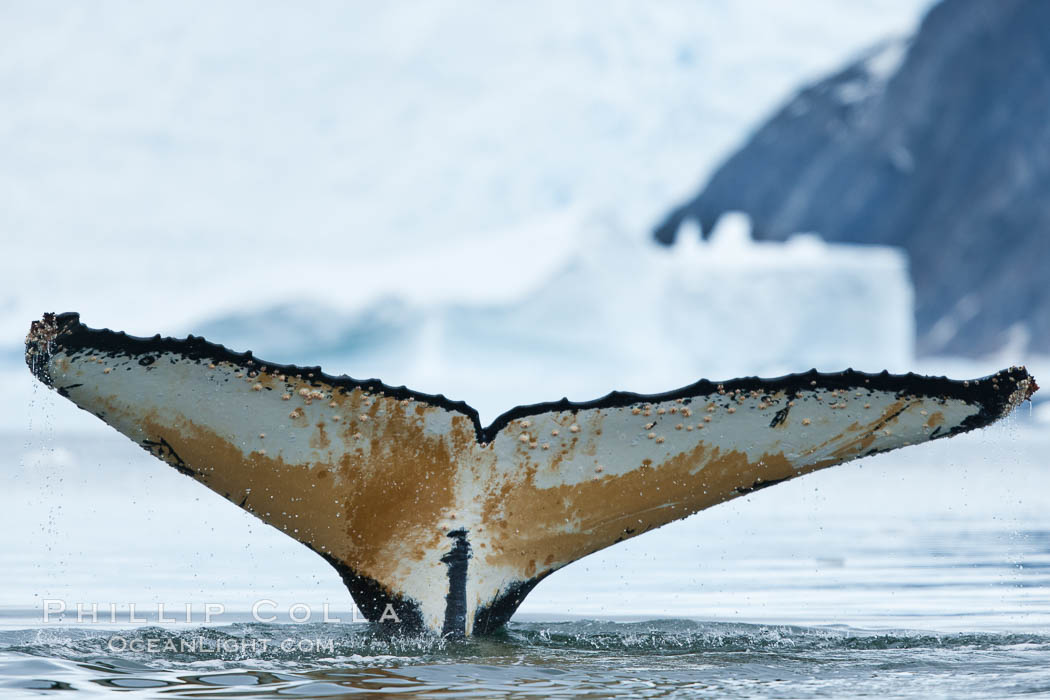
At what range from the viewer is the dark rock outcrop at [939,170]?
71562 millimetres

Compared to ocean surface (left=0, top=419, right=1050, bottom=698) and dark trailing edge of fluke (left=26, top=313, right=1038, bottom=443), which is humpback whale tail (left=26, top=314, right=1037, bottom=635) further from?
ocean surface (left=0, top=419, right=1050, bottom=698)

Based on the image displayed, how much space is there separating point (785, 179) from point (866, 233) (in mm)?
7112

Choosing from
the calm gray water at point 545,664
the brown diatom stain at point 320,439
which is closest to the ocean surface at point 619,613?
the calm gray water at point 545,664

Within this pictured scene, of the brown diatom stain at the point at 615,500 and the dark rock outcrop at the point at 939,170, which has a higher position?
the dark rock outcrop at the point at 939,170

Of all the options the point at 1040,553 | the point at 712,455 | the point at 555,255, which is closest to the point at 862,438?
the point at 712,455

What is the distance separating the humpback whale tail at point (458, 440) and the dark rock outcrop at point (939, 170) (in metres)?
67.6

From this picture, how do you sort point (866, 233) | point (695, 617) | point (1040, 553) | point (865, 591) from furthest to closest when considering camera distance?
point (866, 233) < point (1040, 553) < point (865, 591) < point (695, 617)

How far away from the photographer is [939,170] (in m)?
78.7

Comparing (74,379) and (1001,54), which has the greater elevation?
(1001,54)

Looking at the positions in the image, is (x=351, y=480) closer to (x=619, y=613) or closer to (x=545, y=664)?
(x=545, y=664)

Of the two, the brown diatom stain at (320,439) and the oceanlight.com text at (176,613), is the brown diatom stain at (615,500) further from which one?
the oceanlight.com text at (176,613)

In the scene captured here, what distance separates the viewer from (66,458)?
954 inches

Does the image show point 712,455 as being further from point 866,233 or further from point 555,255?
point 866,233

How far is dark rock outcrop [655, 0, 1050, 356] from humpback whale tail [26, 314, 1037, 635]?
6761 cm
